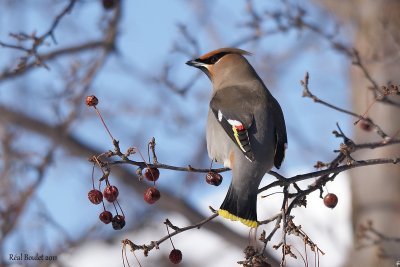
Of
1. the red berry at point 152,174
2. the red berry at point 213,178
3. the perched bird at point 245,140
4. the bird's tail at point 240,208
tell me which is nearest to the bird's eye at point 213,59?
the perched bird at point 245,140

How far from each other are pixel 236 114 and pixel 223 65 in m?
0.79

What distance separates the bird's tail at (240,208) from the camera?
3.36m

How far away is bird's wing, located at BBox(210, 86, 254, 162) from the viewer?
3.61m

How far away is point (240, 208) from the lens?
11.2 feet

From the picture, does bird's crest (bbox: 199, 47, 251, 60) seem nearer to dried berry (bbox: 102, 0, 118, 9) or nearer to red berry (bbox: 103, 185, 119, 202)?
dried berry (bbox: 102, 0, 118, 9)

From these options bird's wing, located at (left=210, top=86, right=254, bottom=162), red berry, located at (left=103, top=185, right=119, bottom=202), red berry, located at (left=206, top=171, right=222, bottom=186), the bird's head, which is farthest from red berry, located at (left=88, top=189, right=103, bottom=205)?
the bird's head

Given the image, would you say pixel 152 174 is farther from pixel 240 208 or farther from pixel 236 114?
pixel 236 114

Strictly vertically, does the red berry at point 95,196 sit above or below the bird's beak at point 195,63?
below

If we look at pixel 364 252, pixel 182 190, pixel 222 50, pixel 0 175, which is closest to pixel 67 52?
pixel 0 175

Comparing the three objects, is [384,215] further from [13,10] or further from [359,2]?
[13,10]

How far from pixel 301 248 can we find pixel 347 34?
237cm

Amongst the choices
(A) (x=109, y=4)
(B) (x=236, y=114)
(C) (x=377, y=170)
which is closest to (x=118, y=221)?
(B) (x=236, y=114)

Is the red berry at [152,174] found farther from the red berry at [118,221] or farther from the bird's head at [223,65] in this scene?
the bird's head at [223,65]

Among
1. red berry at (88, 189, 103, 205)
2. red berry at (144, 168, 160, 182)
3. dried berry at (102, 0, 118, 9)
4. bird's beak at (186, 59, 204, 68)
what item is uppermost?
dried berry at (102, 0, 118, 9)
